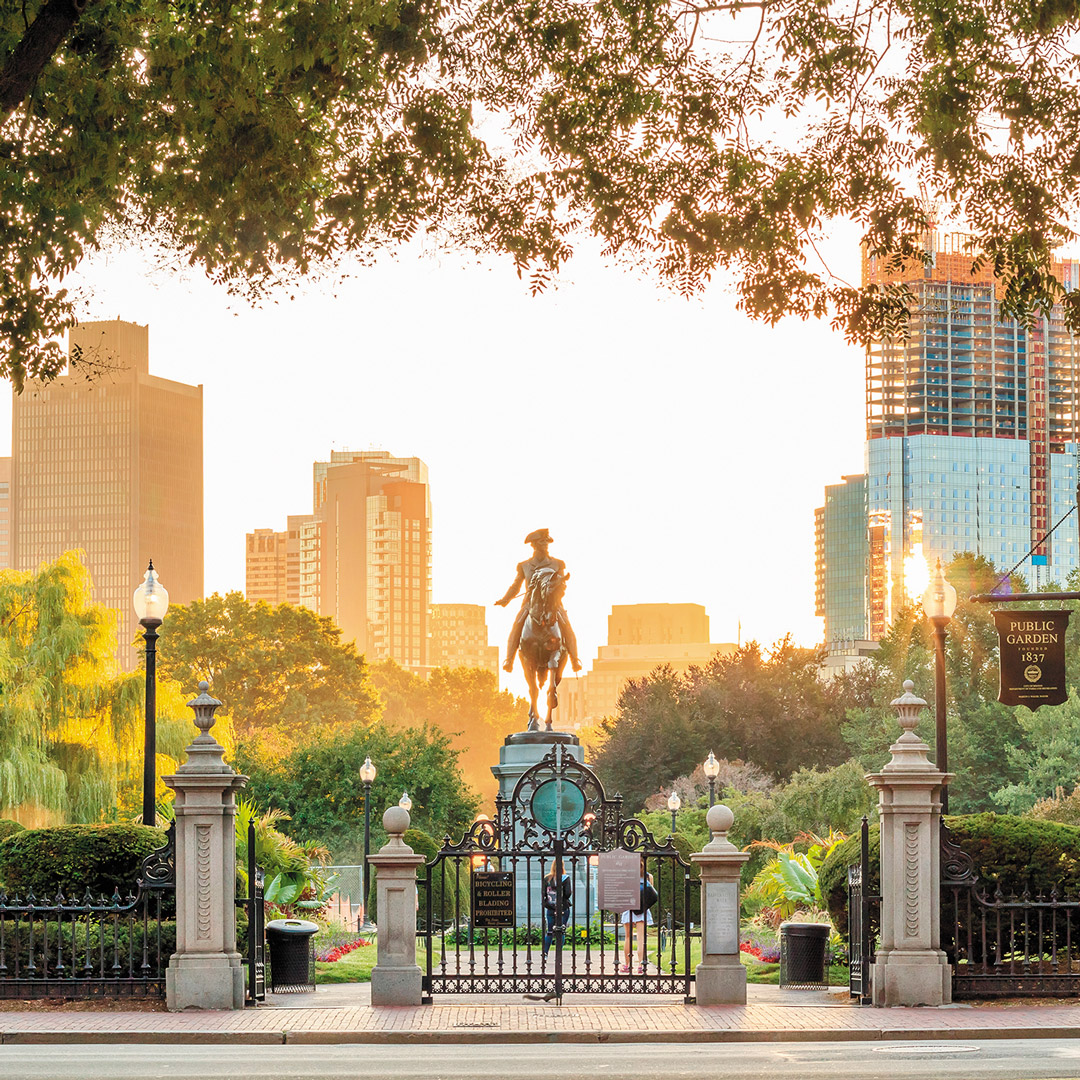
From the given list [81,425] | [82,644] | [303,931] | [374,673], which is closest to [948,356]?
[374,673]

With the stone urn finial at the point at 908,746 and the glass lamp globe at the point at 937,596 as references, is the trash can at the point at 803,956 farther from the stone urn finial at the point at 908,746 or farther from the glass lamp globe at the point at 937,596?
the glass lamp globe at the point at 937,596

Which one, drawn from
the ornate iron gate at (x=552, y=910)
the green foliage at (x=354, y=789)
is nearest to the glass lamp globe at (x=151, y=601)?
the ornate iron gate at (x=552, y=910)

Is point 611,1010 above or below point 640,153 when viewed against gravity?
below

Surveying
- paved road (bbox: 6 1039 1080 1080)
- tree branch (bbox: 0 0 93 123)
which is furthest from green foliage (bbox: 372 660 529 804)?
tree branch (bbox: 0 0 93 123)

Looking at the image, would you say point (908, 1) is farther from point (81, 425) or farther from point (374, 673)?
point (81, 425)

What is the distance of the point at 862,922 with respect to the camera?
16.9 metres

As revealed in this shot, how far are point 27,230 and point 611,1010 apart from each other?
9776 millimetres

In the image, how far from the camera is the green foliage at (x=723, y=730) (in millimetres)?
67250

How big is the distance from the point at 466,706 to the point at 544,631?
125m

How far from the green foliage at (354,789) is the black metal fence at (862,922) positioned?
33.9m

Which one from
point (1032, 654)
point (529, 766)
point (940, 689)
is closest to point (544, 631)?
point (529, 766)

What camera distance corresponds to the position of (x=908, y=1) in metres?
11.4

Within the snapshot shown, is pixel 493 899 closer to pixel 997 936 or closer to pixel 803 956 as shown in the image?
pixel 803 956

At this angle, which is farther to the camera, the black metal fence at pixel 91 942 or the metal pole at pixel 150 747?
the metal pole at pixel 150 747
